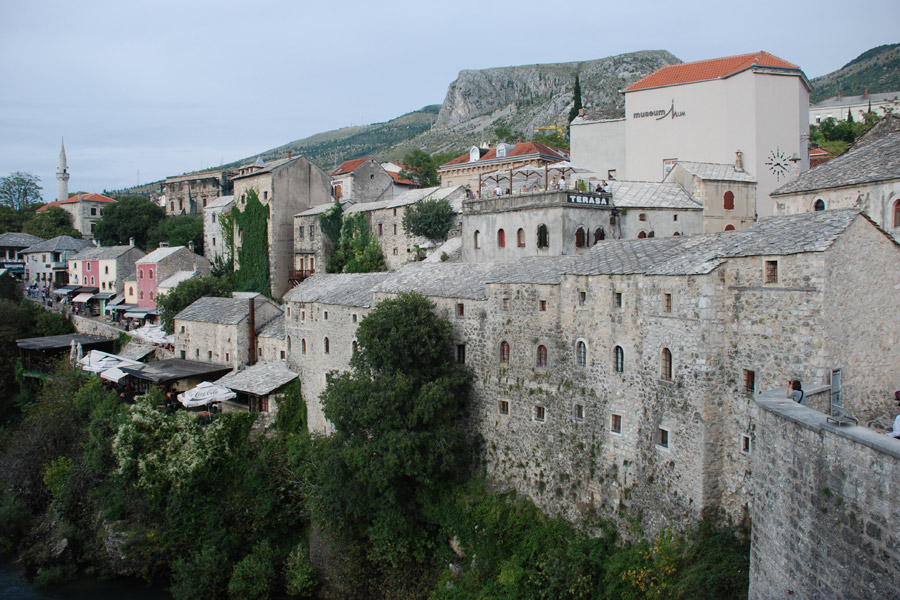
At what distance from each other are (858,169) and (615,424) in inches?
439

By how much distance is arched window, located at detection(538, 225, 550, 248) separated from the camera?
27.9 meters

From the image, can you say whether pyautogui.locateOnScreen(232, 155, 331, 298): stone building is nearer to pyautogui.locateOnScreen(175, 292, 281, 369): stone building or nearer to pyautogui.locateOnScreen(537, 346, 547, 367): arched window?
pyautogui.locateOnScreen(175, 292, 281, 369): stone building

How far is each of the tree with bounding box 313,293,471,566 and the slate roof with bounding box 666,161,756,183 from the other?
13157mm

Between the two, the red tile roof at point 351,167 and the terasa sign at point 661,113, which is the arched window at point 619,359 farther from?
the red tile roof at point 351,167

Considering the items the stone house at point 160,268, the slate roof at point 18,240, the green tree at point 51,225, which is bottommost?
the stone house at point 160,268

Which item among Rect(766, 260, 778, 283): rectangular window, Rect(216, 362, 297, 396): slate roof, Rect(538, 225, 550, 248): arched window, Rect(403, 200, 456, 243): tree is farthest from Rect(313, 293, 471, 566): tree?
Rect(403, 200, 456, 243): tree

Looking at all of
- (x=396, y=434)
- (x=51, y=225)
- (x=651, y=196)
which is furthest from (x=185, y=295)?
(x=51, y=225)

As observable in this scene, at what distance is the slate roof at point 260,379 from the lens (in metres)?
34.1

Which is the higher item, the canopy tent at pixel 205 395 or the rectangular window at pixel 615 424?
the rectangular window at pixel 615 424

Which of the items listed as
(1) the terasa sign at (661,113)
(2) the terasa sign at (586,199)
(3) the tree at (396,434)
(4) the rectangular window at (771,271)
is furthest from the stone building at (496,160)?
(4) the rectangular window at (771,271)

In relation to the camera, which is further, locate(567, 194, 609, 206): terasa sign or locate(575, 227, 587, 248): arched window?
locate(575, 227, 587, 248): arched window

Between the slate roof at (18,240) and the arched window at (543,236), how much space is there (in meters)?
65.2

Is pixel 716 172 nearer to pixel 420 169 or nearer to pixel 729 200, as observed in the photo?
pixel 729 200

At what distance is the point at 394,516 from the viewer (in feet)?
79.6
